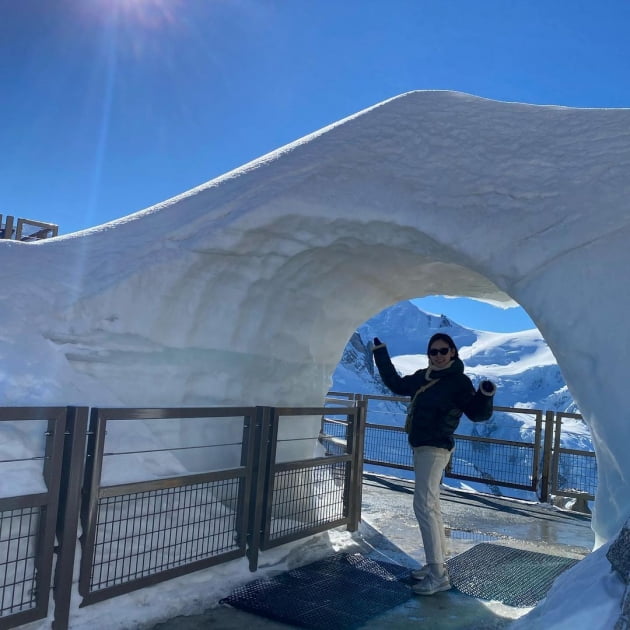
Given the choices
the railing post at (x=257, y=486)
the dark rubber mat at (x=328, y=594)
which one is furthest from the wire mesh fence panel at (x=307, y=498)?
the dark rubber mat at (x=328, y=594)

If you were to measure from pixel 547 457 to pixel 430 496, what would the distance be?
5068 millimetres

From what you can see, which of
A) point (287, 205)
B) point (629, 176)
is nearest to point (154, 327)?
point (287, 205)

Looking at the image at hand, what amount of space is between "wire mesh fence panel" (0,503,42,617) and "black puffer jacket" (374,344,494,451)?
266cm

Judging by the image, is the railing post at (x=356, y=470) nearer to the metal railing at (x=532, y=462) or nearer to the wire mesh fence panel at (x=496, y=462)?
the metal railing at (x=532, y=462)

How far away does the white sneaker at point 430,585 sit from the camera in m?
4.68

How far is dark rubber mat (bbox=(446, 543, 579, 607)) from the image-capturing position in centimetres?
478

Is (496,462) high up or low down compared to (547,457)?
down

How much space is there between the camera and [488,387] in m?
4.48

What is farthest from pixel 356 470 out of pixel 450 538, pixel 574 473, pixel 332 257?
pixel 574 473

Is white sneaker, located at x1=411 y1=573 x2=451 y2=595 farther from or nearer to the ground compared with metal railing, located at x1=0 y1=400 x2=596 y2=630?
nearer to the ground

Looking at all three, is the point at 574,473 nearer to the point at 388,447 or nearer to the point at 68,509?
the point at 388,447

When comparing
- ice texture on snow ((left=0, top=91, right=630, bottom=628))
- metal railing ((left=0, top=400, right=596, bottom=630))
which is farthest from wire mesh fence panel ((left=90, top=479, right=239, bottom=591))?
ice texture on snow ((left=0, top=91, right=630, bottom=628))

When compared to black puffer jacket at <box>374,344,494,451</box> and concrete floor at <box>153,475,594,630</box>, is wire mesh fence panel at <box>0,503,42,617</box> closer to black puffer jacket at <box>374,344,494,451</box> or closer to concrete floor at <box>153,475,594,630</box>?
concrete floor at <box>153,475,594,630</box>

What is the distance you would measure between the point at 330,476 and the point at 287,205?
262 centimetres
